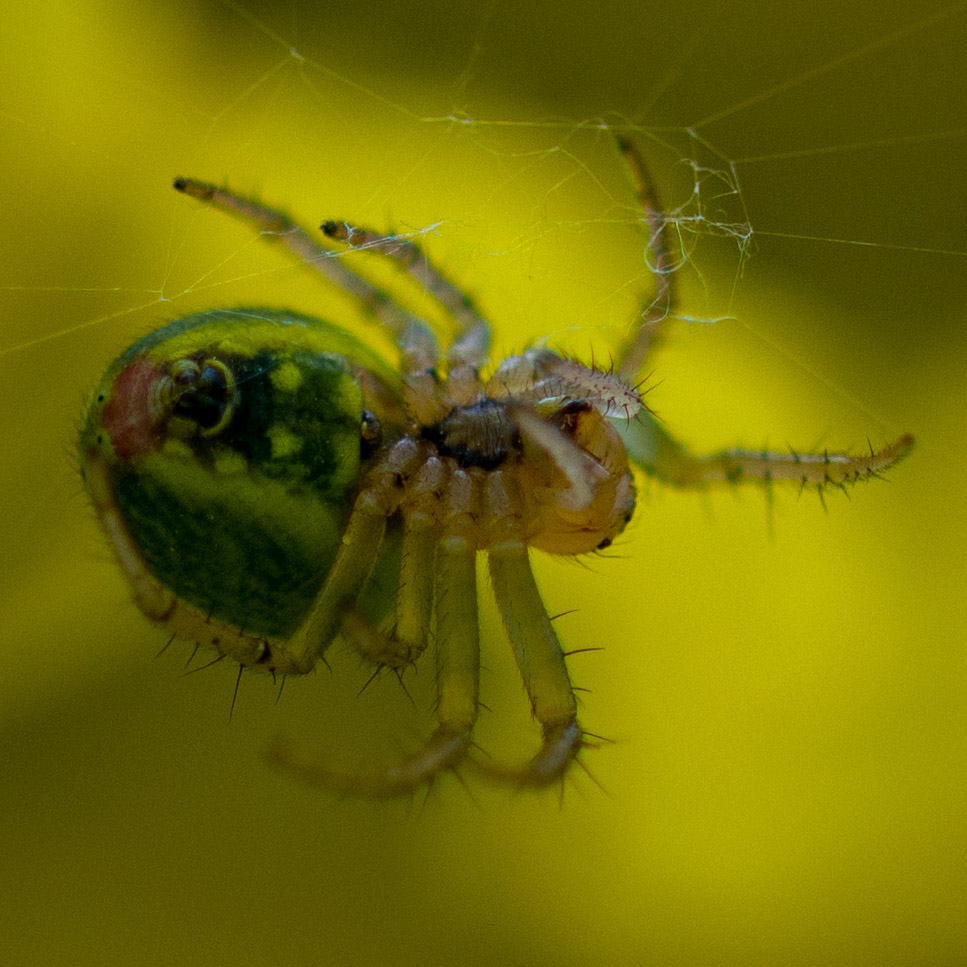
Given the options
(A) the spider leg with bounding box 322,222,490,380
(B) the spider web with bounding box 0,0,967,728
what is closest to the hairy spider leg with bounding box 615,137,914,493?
(A) the spider leg with bounding box 322,222,490,380

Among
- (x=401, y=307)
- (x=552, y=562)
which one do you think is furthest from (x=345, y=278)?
(x=552, y=562)

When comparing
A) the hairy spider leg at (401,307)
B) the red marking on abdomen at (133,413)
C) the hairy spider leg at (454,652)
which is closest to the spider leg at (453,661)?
the hairy spider leg at (454,652)

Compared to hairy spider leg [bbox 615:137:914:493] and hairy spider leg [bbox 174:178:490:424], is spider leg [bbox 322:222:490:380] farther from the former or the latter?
hairy spider leg [bbox 615:137:914:493]

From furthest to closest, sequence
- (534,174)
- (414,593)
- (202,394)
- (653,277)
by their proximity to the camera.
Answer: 1. (534,174)
2. (653,277)
3. (414,593)
4. (202,394)

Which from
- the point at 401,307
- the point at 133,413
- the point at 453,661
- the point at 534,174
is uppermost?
the point at 534,174

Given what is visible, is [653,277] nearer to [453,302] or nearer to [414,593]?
[453,302]

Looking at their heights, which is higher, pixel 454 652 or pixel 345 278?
pixel 345 278
